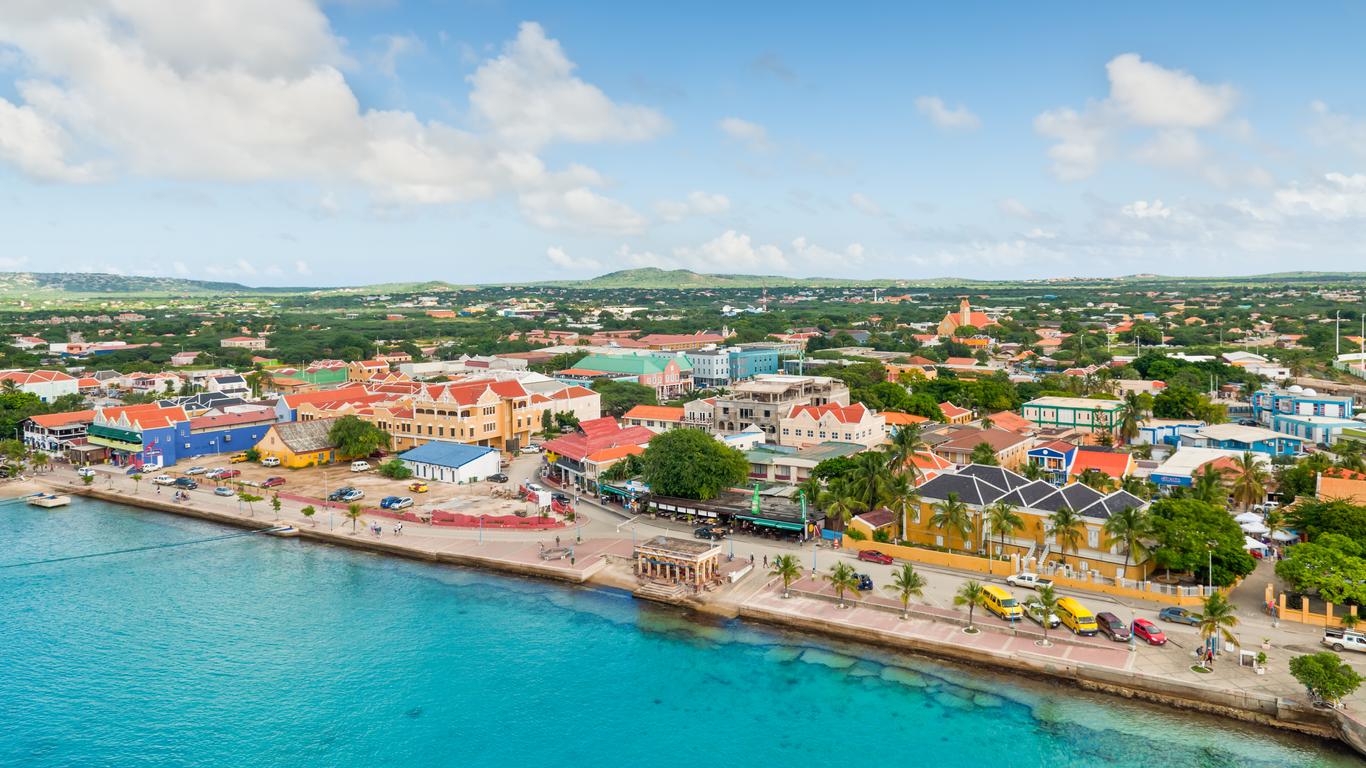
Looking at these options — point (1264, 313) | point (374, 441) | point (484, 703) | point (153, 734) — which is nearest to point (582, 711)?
point (484, 703)

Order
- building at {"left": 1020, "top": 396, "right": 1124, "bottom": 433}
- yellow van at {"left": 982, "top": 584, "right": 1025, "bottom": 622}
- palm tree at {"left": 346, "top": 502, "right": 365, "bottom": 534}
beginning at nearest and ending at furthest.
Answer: yellow van at {"left": 982, "top": 584, "right": 1025, "bottom": 622} → palm tree at {"left": 346, "top": 502, "right": 365, "bottom": 534} → building at {"left": 1020, "top": 396, "right": 1124, "bottom": 433}

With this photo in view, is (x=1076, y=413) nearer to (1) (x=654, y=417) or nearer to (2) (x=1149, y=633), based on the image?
(1) (x=654, y=417)

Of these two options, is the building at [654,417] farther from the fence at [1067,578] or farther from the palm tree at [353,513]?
the fence at [1067,578]

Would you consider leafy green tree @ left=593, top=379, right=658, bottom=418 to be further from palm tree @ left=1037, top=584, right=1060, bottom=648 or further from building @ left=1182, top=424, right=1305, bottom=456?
palm tree @ left=1037, top=584, right=1060, bottom=648

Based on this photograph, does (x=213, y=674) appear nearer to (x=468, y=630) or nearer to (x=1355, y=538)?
(x=468, y=630)

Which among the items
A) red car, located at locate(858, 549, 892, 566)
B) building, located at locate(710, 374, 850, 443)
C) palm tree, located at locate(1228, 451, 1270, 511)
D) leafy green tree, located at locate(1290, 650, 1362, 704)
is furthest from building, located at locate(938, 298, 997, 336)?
leafy green tree, located at locate(1290, 650, 1362, 704)

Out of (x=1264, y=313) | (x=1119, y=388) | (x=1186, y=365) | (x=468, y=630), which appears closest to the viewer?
(x=468, y=630)
